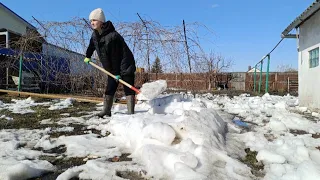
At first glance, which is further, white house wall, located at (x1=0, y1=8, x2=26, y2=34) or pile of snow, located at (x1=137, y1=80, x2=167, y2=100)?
white house wall, located at (x1=0, y1=8, x2=26, y2=34)

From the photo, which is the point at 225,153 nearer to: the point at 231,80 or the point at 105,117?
the point at 105,117

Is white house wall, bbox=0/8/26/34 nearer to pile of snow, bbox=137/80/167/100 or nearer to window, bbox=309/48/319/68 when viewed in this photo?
pile of snow, bbox=137/80/167/100

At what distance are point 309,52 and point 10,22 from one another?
1770cm

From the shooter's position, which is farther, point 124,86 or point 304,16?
point 304,16

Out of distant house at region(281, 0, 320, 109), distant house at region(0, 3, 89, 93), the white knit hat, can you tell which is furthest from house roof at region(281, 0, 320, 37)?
distant house at region(0, 3, 89, 93)

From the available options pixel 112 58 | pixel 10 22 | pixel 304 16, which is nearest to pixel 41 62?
pixel 112 58

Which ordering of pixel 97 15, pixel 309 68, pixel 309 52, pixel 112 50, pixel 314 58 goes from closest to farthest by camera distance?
pixel 97 15 < pixel 112 50 < pixel 314 58 < pixel 309 68 < pixel 309 52

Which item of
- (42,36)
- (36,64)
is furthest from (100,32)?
(36,64)

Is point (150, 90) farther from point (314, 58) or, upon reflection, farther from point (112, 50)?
point (314, 58)

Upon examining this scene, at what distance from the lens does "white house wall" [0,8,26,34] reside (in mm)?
18378

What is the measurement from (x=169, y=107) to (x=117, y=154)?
2397mm

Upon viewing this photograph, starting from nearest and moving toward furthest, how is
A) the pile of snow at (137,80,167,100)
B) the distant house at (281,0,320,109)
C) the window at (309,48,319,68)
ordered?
the pile of snow at (137,80,167,100)
the distant house at (281,0,320,109)
the window at (309,48,319,68)

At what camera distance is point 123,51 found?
4758 mm

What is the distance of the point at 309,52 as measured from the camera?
7.30m
